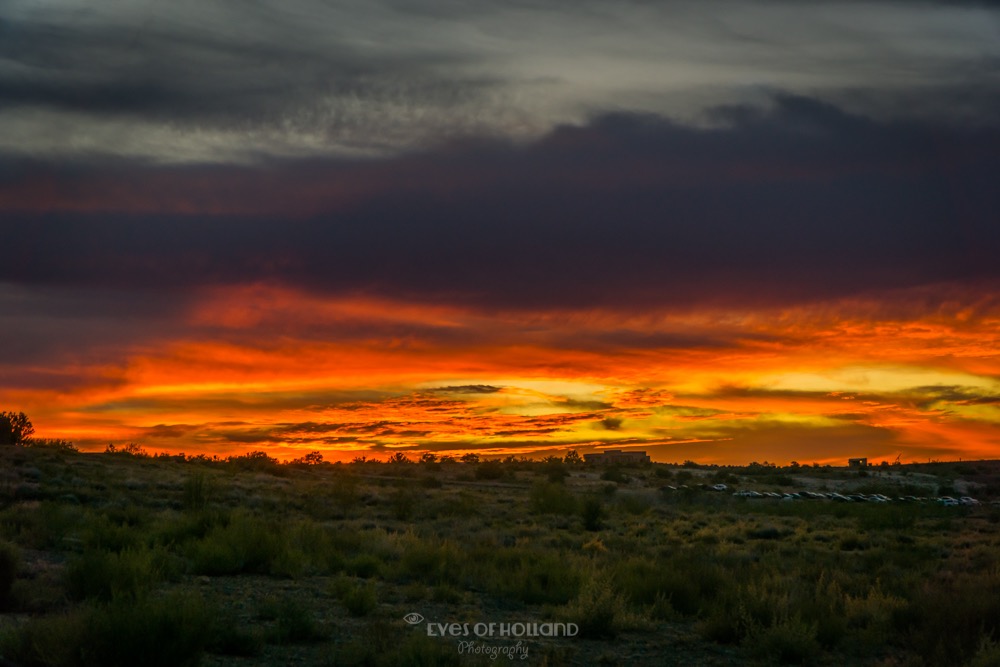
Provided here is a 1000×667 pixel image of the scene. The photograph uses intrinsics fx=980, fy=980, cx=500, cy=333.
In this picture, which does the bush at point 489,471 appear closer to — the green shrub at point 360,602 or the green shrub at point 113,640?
the green shrub at point 360,602

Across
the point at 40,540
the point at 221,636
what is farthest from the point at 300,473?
the point at 221,636

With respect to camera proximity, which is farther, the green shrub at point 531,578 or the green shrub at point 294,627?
the green shrub at point 531,578

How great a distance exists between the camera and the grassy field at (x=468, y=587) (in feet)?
50.2

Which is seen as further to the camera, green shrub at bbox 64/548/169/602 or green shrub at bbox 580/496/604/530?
green shrub at bbox 580/496/604/530

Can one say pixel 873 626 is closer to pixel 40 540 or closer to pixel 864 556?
pixel 864 556

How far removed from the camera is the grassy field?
1529cm

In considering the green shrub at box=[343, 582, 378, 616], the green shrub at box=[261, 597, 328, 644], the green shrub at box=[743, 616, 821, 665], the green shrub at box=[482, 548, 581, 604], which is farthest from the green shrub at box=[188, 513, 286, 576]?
the green shrub at box=[743, 616, 821, 665]

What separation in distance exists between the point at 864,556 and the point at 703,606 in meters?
11.6

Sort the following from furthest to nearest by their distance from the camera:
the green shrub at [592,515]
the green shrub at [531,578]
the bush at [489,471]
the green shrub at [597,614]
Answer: the bush at [489,471] → the green shrub at [592,515] → the green shrub at [531,578] → the green shrub at [597,614]

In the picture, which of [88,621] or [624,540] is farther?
[624,540]

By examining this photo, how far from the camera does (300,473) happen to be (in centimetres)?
6819

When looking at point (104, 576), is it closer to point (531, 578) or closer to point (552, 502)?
point (531, 578)

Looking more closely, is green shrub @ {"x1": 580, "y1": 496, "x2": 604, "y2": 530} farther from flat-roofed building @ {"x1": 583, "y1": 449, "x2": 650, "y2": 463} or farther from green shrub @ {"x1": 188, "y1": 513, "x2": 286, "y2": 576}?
flat-roofed building @ {"x1": 583, "y1": 449, "x2": 650, "y2": 463}

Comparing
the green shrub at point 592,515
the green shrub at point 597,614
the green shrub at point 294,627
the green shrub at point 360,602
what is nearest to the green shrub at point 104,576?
the green shrub at point 294,627
